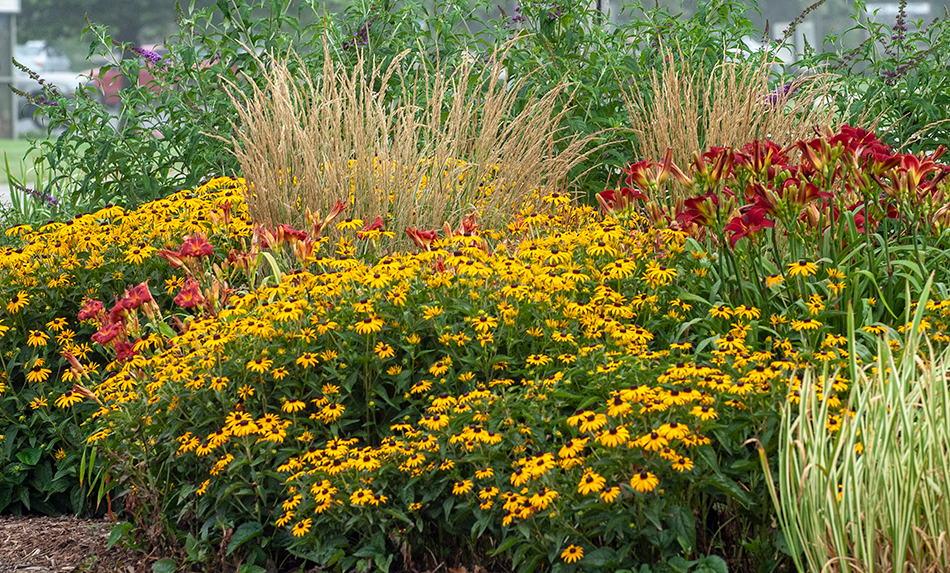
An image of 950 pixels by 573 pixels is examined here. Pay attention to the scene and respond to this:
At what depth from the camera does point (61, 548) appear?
2.91 meters

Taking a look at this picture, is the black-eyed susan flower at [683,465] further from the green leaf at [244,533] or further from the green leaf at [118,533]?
the green leaf at [118,533]

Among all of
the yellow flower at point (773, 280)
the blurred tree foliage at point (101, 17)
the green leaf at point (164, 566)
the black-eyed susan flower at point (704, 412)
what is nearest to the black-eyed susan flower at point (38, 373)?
the green leaf at point (164, 566)

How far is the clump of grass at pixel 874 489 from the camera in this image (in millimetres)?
1897

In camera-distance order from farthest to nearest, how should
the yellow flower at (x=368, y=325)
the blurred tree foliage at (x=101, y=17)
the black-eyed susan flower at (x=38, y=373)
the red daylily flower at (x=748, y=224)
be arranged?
1. the blurred tree foliage at (x=101, y=17)
2. the black-eyed susan flower at (x=38, y=373)
3. the red daylily flower at (x=748, y=224)
4. the yellow flower at (x=368, y=325)

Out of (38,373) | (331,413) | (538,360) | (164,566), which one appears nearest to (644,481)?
(538,360)

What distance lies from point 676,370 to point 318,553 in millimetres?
964

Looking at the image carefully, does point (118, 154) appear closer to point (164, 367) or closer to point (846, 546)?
point (164, 367)

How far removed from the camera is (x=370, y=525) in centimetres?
229

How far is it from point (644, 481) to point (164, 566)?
4.35 ft

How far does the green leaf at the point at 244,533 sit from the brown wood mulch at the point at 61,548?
0.33 metres

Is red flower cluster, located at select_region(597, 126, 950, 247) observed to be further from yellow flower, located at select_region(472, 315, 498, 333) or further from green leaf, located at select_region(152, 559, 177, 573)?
green leaf, located at select_region(152, 559, 177, 573)

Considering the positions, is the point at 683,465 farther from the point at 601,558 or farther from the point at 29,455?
the point at 29,455

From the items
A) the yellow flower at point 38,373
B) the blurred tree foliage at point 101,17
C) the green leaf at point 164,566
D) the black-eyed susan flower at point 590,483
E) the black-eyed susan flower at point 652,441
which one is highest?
the blurred tree foliage at point 101,17

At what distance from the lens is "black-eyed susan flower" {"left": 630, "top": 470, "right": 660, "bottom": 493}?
193cm
